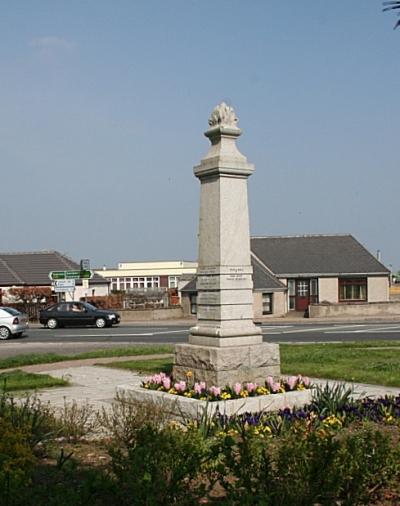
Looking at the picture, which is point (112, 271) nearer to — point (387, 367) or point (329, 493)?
point (387, 367)

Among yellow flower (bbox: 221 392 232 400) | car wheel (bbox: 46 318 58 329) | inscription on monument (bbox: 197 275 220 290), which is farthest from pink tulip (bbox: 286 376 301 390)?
car wheel (bbox: 46 318 58 329)

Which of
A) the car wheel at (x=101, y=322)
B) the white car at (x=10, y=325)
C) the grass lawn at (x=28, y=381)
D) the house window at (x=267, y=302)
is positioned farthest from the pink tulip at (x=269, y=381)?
the house window at (x=267, y=302)

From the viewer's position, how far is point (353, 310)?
43594 mm

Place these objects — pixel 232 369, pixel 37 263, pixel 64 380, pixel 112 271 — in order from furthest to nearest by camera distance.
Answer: pixel 112 271, pixel 37 263, pixel 64 380, pixel 232 369

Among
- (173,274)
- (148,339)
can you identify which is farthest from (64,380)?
(173,274)

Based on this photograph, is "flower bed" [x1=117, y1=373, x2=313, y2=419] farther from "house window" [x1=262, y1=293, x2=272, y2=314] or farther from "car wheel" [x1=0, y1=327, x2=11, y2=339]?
"house window" [x1=262, y1=293, x2=272, y2=314]

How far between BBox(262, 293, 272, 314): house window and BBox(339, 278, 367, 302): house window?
5.88 meters

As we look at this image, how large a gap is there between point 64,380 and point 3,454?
28.9 ft

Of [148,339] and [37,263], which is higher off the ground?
[37,263]

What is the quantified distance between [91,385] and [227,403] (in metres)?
5.24

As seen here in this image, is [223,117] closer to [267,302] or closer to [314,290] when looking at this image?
[267,302]

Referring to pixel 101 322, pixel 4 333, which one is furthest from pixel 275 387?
pixel 101 322

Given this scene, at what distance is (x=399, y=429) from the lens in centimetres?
721

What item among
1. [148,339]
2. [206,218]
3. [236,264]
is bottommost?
[148,339]
